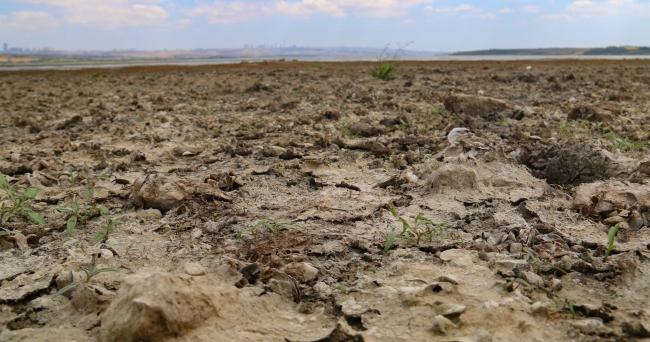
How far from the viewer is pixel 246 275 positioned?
1.81m

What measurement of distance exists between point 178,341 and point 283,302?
0.40 metres

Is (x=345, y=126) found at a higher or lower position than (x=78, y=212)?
higher

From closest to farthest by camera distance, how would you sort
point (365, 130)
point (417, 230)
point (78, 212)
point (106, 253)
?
point (106, 253)
point (417, 230)
point (78, 212)
point (365, 130)

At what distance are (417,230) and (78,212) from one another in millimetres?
1752

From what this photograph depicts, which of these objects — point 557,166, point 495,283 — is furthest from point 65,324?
point 557,166

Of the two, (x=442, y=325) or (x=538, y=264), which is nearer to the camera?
(x=442, y=325)

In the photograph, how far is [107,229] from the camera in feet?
7.36

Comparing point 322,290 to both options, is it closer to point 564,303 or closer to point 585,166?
point 564,303

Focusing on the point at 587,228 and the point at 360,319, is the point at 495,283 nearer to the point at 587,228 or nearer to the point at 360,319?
the point at 360,319

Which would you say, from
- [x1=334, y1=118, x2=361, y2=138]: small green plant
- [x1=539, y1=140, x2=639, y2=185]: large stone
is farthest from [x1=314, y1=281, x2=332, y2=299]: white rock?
[x1=334, y1=118, x2=361, y2=138]: small green plant

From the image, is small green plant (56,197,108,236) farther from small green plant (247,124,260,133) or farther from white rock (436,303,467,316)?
small green plant (247,124,260,133)

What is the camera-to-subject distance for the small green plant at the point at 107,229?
7.11 ft

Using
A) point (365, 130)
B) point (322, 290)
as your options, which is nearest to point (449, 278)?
point (322, 290)

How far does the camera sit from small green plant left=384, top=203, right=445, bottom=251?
2057mm
